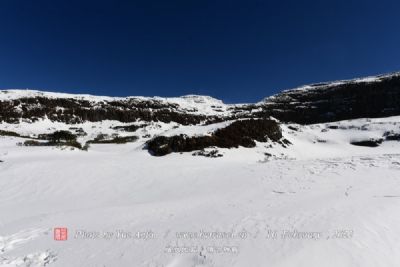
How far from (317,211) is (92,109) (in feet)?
186

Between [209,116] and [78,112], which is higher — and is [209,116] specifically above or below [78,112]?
below

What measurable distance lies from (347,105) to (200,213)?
78.0 metres

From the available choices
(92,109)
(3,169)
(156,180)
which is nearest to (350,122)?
(156,180)

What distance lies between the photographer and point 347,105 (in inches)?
2923

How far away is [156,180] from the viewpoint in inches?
523

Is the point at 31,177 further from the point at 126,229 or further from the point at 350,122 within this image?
the point at 350,122

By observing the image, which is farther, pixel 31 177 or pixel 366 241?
pixel 31 177

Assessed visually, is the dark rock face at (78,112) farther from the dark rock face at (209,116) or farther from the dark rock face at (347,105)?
the dark rock face at (347,105)

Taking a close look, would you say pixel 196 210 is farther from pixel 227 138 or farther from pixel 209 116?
pixel 209 116

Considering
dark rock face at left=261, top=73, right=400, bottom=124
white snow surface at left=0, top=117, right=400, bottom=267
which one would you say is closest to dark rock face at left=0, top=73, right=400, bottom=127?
dark rock face at left=261, top=73, right=400, bottom=124

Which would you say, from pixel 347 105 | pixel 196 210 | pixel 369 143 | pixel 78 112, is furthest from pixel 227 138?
pixel 347 105

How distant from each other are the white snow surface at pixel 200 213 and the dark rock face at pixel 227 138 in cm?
715

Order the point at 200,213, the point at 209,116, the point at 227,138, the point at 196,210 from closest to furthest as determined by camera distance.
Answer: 1. the point at 200,213
2. the point at 196,210
3. the point at 227,138
4. the point at 209,116

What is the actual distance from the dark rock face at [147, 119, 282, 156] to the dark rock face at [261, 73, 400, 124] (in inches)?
1713
